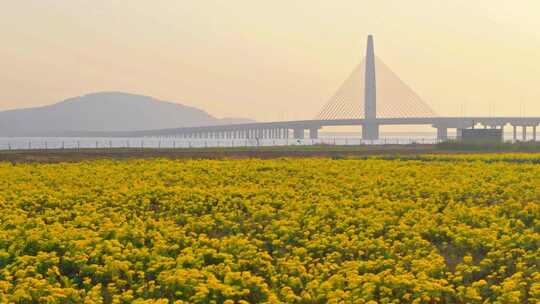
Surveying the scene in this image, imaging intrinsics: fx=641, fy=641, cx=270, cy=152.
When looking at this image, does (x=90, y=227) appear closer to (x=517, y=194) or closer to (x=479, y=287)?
(x=479, y=287)

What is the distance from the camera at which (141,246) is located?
43.6ft

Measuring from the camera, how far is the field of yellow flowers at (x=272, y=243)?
10146 mm

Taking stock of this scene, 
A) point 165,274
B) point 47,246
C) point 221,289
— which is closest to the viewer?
point 221,289

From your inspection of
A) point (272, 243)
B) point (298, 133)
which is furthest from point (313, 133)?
point (272, 243)

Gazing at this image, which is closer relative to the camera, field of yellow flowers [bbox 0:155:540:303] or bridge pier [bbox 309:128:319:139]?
field of yellow flowers [bbox 0:155:540:303]

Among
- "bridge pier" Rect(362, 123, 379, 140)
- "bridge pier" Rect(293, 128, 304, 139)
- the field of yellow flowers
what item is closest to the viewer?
the field of yellow flowers

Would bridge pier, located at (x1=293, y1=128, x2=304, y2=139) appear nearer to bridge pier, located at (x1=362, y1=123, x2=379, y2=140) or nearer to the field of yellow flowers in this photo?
bridge pier, located at (x1=362, y1=123, x2=379, y2=140)

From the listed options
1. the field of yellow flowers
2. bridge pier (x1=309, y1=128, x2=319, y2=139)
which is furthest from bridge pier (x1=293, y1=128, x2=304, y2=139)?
the field of yellow flowers

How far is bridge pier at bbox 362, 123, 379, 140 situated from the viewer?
131375 mm

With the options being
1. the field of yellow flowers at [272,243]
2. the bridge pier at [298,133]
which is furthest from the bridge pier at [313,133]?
the field of yellow flowers at [272,243]

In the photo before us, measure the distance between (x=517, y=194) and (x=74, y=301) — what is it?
14774 mm

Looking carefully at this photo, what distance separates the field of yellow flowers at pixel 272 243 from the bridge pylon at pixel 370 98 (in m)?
110

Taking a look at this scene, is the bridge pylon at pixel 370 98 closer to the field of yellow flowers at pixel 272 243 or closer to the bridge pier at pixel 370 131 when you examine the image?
the bridge pier at pixel 370 131

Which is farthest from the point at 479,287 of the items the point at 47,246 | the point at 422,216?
the point at 47,246
